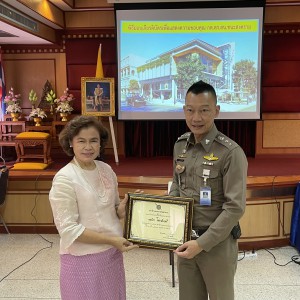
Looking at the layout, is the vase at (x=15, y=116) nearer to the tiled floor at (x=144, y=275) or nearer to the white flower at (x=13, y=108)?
the white flower at (x=13, y=108)

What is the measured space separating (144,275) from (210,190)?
70.7 inches

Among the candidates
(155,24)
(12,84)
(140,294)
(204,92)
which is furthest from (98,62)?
(204,92)

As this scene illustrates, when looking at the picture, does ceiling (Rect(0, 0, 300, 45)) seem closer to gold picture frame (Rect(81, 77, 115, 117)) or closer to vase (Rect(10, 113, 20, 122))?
gold picture frame (Rect(81, 77, 115, 117))

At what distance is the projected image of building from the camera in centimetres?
514

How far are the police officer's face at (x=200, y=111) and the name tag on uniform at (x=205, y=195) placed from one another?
0.24m

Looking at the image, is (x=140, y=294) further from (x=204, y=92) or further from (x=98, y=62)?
(x=98, y=62)

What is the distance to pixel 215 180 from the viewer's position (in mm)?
1497

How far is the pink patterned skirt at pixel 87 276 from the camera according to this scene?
4.99 feet

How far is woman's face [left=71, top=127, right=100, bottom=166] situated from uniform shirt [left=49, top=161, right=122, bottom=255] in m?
0.06

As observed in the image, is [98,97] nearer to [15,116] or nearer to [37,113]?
[37,113]

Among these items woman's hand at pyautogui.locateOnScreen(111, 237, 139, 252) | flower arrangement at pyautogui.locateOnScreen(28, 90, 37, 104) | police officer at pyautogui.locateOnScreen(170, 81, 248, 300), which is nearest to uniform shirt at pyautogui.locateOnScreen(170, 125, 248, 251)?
police officer at pyautogui.locateOnScreen(170, 81, 248, 300)

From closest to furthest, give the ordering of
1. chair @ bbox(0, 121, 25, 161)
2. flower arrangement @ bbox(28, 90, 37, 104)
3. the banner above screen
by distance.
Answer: chair @ bbox(0, 121, 25, 161), the banner above screen, flower arrangement @ bbox(28, 90, 37, 104)

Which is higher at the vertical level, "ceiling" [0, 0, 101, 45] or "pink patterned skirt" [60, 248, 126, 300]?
"ceiling" [0, 0, 101, 45]

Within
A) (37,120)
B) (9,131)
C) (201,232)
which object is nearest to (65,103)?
(37,120)
